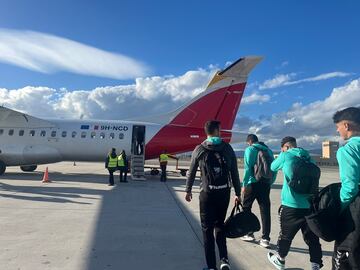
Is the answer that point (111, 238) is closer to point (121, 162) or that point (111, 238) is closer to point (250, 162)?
point (250, 162)

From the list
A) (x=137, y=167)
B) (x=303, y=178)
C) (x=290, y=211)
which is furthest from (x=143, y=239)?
(x=137, y=167)

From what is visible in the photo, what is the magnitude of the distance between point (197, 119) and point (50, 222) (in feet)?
40.9

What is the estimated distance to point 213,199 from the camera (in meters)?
4.71

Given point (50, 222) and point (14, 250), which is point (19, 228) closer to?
point (50, 222)

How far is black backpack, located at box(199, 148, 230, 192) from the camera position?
4.70 meters

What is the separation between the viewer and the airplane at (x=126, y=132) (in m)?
18.9

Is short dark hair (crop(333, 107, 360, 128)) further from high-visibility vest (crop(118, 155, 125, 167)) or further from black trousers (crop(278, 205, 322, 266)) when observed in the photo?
high-visibility vest (crop(118, 155, 125, 167))

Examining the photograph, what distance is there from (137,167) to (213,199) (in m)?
14.3

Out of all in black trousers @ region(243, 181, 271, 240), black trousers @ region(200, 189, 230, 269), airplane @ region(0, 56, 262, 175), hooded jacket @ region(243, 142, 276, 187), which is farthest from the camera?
airplane @ region(0, 56, 262, 175)

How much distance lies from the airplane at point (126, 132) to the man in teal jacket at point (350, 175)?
15.2 meters

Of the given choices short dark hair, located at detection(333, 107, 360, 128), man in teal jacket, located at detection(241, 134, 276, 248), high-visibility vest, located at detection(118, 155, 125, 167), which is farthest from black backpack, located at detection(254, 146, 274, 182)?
high-visibility vest, located at detection(118, 155, 125, 167)

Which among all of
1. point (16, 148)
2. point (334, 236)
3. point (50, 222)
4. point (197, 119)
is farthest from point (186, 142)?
point (334, 236)

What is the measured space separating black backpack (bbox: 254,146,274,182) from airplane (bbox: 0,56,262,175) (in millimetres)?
11999

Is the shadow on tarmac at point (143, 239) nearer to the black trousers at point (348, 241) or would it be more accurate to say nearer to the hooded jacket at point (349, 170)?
the black trousers at point (348, 241)
